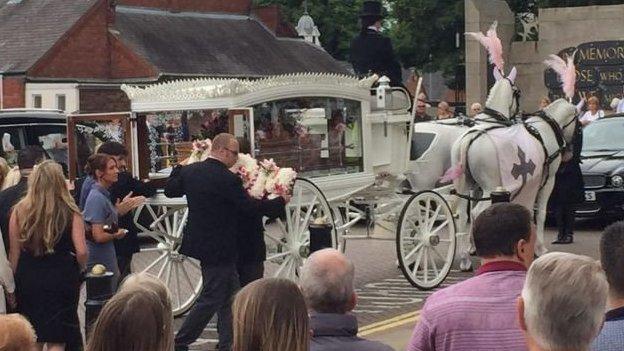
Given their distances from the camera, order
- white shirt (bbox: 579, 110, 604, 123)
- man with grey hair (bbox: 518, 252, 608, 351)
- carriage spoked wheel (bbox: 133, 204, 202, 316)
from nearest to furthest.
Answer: man with grey hair (bbox: 518, 252, 608, 351) → carriage spoked wheel (bbox: 133, 204, 202, 316) → white shirt (bbox: 579, 110, 604, 123)

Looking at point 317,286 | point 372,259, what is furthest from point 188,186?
point 372,259

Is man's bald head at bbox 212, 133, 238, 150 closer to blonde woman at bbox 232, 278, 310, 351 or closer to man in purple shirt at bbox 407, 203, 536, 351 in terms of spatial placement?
man in purple shirt at bbox 407, 203, 536, 351

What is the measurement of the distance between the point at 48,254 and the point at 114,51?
3676 centimetres

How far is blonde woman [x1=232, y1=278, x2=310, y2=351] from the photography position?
14.0ft

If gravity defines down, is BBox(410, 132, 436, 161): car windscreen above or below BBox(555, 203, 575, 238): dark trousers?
above

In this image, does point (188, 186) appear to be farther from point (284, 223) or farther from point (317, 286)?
point (317, 286)

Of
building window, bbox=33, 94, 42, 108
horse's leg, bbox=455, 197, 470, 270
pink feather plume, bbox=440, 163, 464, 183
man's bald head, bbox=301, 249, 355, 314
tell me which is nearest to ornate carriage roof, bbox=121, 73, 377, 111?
pink feather plume, bbox=440, 163, 464, 183

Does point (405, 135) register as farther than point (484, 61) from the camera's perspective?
No

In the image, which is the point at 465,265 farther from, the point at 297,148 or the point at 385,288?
the point at 297,148

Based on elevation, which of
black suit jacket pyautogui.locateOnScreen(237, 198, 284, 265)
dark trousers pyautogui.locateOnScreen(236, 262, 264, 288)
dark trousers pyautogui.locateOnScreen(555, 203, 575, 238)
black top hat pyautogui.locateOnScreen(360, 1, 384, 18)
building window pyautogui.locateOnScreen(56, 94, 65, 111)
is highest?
black top hat pyautogui.locateOnScreen(360, 1, 384, 18)

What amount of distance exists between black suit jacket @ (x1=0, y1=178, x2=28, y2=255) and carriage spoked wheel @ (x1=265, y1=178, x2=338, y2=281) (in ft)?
10.5

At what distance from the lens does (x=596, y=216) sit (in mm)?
19047

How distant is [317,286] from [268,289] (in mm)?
640

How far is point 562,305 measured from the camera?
3.95 meters
